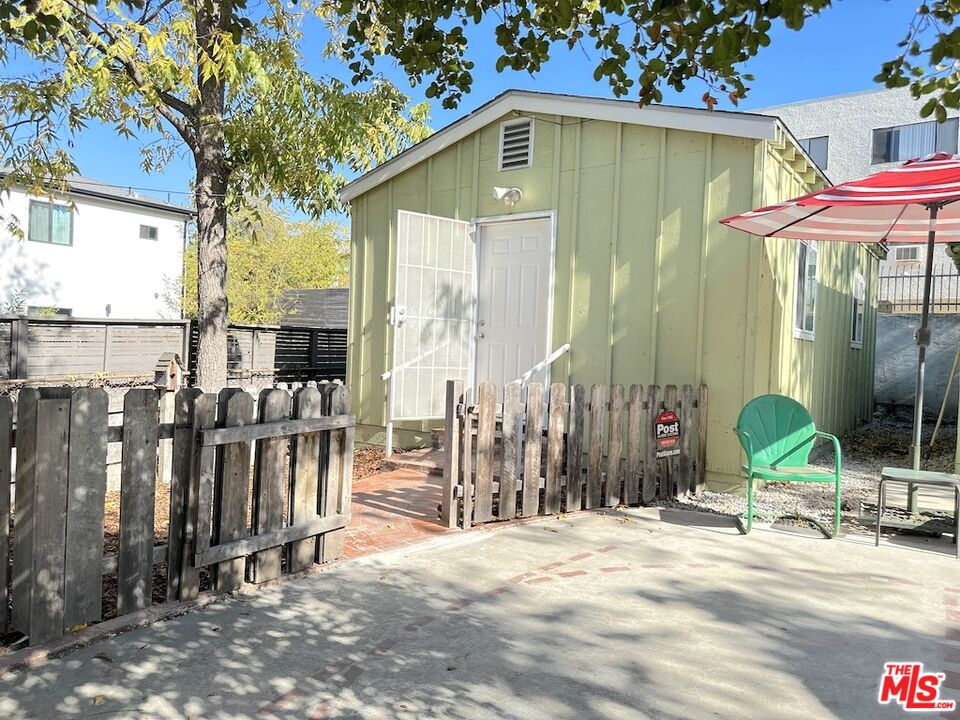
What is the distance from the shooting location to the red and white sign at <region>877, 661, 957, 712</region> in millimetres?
2646

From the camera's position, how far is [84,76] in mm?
6820

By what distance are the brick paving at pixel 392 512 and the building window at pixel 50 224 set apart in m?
17.1

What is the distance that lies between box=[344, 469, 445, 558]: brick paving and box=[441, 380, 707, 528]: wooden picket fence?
0.96ft

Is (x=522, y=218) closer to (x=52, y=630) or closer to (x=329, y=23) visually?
(x=329, y=23)

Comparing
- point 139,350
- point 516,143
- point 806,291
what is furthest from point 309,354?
point 806,291

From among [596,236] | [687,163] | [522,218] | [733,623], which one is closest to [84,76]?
[522,218]

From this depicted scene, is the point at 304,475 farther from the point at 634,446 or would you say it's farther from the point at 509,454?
the point at 634,446

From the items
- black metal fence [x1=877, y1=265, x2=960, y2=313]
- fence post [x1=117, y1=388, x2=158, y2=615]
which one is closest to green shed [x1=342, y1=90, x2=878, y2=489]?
fence post [x1=117, y1=388, x2=158, y2=615]

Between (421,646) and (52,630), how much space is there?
1.49 m

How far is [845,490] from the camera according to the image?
6688 millimetres

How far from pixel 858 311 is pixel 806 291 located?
4169mm

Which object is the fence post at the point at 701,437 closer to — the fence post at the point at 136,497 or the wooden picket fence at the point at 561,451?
the wooden picket fence at the point at 561,451

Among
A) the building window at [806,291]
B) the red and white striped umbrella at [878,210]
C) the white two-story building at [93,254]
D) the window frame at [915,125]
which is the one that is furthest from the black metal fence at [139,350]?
the window frame at [915,125]

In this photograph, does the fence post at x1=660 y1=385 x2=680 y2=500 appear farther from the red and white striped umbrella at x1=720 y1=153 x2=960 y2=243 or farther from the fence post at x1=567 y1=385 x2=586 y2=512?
the red and white striped umbrella at x1=720 y1=153 x2=960 y2=243
